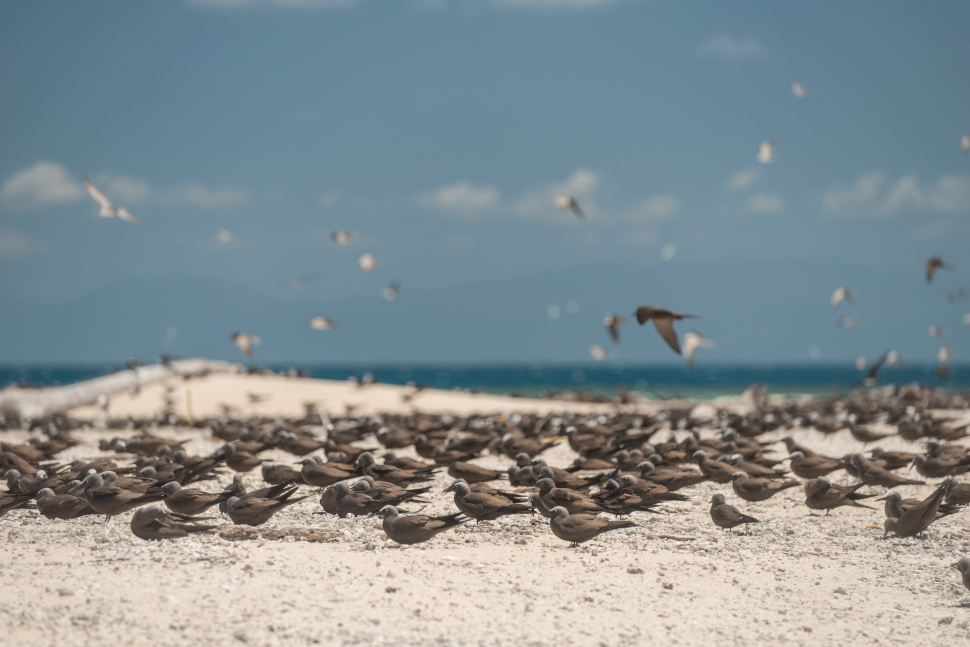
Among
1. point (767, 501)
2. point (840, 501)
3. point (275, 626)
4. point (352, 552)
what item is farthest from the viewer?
point (767, 501)

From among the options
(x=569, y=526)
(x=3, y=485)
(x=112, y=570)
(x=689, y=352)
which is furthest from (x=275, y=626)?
(x=689, y=352)

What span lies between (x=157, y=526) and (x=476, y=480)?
4.78m

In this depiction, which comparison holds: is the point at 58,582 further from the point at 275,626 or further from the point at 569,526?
the point at 569,526

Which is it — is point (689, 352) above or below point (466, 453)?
above

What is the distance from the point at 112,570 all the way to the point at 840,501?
8.32 m

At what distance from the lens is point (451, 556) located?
7.87m

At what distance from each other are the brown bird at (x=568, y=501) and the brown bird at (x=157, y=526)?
3695 millimetres

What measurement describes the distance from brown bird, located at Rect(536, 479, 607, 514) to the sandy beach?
1.24 ft

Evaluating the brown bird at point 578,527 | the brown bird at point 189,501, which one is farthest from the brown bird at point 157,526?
the brown bird at point 578,527

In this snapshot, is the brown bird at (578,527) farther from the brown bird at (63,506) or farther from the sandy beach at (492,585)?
the brown bird at (63,506)

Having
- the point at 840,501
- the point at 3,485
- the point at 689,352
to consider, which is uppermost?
the point at 689,352

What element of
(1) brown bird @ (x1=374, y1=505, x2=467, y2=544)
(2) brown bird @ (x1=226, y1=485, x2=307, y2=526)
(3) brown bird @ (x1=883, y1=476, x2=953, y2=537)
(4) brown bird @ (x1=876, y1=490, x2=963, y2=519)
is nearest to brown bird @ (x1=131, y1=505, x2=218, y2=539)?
(2) brown bird @ (x1=226, y1=485, x2=307, y2=526)

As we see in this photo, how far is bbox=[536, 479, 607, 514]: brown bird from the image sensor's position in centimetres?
882

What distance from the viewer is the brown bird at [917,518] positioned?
8438 millimetres
